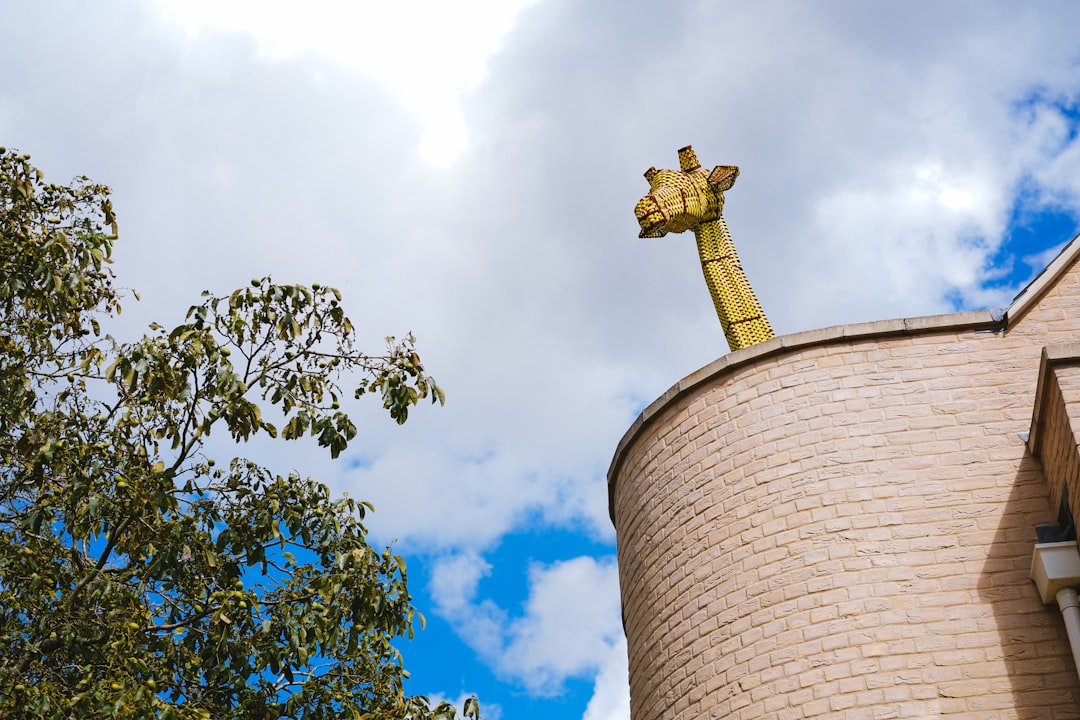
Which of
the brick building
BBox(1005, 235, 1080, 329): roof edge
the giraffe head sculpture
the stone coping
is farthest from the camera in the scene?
the giraffe head sculpture

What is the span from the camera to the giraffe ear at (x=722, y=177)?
14.8m

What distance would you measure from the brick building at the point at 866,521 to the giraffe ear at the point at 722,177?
373 centimetres

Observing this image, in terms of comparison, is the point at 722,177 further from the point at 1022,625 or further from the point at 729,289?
the point at 1022,625

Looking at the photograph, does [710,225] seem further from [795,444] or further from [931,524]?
[931,524]

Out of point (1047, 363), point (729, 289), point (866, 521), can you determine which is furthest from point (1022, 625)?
point (729, 289)

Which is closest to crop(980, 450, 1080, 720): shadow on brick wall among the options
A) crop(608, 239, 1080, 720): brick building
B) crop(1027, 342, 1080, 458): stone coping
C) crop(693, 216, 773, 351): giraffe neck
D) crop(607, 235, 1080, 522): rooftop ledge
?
crop(608, 239, 1080, 720): brick building

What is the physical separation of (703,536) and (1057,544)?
9.71 ft

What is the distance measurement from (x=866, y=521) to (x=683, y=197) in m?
5.25

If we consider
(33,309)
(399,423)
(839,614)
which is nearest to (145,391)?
(33,309)

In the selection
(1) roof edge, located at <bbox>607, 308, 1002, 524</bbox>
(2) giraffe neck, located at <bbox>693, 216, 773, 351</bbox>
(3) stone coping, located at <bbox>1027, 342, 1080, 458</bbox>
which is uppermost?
(2) giraffe neck, located at <bbox>693, 216, 773, 351</bbox>

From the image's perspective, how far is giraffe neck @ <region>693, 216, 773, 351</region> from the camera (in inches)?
547

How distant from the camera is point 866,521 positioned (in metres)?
10.4

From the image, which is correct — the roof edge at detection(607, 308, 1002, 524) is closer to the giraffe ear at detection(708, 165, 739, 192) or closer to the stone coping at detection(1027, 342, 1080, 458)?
the stone coping at detection(1027, 342, 1080, 458)

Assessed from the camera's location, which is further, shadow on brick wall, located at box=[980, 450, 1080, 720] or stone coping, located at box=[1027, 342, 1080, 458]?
shadow on brick wall, located at box=[980, 450, 1080, 720]
